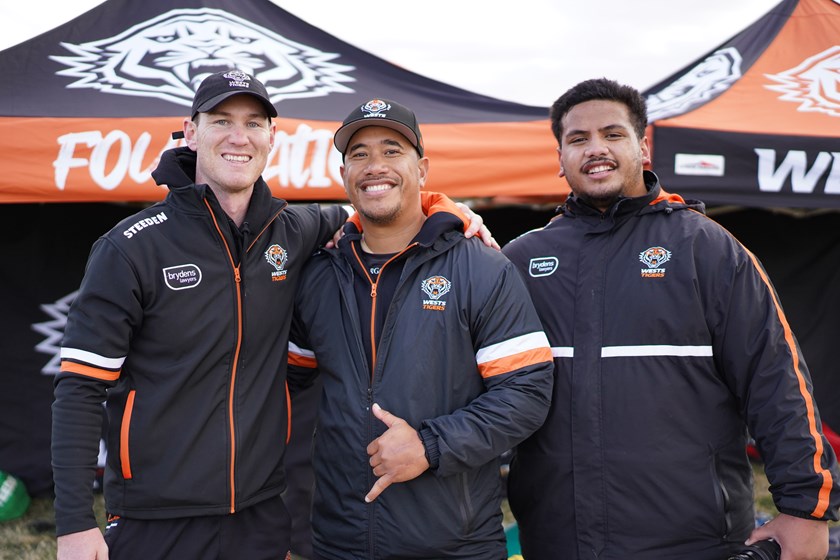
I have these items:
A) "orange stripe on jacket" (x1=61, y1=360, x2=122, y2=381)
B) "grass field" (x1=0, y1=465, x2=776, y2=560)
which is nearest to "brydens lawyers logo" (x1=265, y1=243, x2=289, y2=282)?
"orange stripe on jacket" (x1=61, y1=360, x2=122, y2=381)

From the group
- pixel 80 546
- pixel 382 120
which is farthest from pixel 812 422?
pixel 80 546

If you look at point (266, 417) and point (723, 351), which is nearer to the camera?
point (723, 351)

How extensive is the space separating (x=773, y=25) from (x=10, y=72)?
5102mm

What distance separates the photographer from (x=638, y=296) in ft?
6.89

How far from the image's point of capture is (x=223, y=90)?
2.23 metres

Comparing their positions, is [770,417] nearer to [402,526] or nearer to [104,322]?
[402,526]

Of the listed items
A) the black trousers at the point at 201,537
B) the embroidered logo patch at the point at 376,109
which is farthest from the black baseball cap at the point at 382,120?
the black trousers at the point at 201,537

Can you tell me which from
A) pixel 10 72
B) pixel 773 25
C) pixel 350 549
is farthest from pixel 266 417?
pixel 773 25

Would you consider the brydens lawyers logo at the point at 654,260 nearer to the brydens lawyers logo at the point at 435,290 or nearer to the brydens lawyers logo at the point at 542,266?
the brydens lawyers logo at the point at 542,266

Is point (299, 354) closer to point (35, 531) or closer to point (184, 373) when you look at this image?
point (184, 373)

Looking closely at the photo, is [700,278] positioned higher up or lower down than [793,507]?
higher up

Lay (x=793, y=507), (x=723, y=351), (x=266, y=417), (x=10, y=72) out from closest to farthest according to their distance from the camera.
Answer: (x=793, y=507), (x=723, y=351), (x=266, y=417), (x=10, y=72)

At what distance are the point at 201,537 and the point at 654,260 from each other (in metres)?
1.58

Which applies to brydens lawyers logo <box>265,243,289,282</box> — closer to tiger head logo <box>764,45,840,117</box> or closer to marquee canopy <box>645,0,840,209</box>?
marquee canopy <box>645,0,840,209</box>
